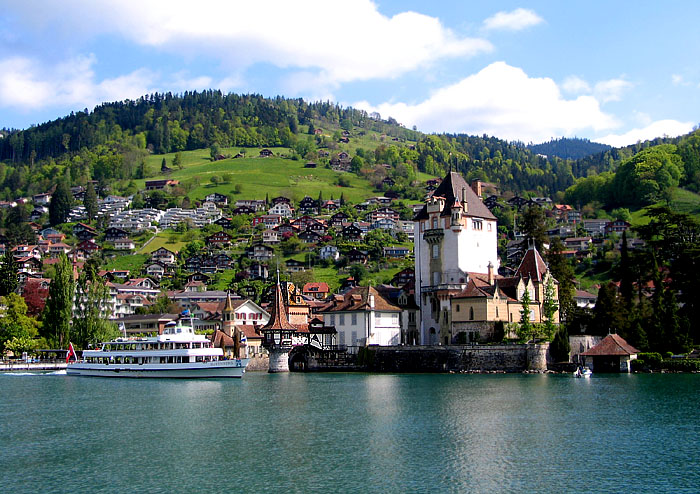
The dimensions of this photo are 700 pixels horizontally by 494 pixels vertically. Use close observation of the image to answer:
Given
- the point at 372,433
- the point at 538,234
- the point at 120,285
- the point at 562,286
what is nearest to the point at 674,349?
the point at 562,286

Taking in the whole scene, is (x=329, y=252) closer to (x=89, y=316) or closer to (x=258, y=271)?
(x=258, y=271)

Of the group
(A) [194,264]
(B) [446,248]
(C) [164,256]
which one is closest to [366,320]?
(B) [446,248]

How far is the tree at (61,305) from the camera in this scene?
316ft

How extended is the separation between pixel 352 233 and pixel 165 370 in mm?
111289

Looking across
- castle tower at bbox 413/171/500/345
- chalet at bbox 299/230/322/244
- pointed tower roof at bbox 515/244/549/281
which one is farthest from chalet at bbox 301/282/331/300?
pointed tower roof at bbox 515/244/549/281

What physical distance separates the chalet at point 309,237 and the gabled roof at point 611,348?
11983 cm

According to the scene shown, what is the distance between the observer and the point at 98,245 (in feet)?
652

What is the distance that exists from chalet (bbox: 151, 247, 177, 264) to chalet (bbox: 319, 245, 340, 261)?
111ft

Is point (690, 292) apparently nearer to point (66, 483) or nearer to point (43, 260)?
point (66, 483)

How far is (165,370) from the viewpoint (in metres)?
83.5

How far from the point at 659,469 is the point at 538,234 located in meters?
69.4

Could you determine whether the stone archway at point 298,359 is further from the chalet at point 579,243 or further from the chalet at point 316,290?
the chalet at point 579,243

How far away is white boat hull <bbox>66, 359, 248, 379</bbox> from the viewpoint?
7925 cm

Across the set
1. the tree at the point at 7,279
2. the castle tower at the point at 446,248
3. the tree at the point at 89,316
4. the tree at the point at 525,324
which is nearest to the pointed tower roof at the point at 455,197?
the castle tower at the point at 446,248
